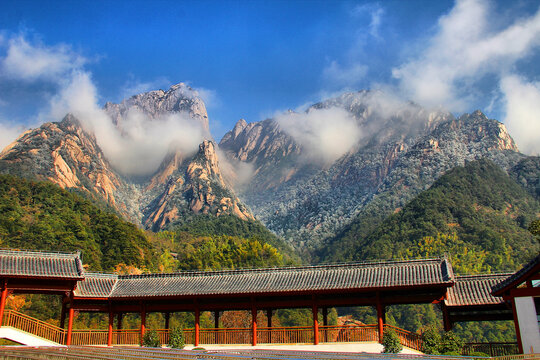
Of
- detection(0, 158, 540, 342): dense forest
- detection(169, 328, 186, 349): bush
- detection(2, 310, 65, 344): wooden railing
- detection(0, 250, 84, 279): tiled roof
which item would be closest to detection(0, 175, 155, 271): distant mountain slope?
detection(0, 158, 540, 342): dense forest

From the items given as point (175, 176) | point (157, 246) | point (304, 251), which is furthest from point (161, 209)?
point (157, 246)

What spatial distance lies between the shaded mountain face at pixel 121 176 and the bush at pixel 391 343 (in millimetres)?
91468

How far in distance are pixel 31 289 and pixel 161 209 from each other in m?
116

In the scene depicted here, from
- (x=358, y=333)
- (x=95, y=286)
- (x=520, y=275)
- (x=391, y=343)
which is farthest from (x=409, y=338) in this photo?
(x=95, y=286)

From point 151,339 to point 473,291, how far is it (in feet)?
53.2

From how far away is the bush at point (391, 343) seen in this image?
75.2ft

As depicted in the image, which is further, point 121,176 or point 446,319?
point 121,176

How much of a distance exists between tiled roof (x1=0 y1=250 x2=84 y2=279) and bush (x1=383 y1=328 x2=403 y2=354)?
50.5 ft

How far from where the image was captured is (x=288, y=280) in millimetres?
27875

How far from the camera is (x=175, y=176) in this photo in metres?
155

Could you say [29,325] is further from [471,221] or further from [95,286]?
[471,221]

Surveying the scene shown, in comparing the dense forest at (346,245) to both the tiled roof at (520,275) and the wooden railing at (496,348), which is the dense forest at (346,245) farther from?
the tiled roof at (520,275)

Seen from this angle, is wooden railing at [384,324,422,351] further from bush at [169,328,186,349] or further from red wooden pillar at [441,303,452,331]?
bush at [169,328,186,349]

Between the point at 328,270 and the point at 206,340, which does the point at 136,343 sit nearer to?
the point at 206,340
